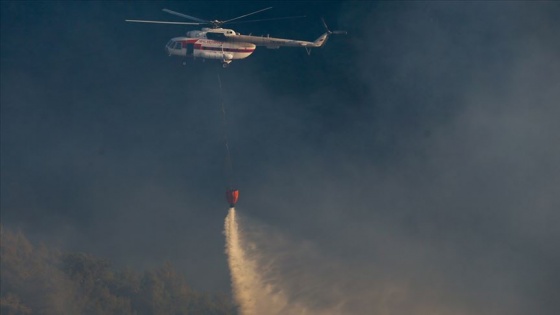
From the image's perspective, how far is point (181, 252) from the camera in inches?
3912

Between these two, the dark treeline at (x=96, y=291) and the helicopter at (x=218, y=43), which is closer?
the helicopter at (x=218, y=43)

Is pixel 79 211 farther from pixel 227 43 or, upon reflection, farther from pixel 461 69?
pixel 461 69

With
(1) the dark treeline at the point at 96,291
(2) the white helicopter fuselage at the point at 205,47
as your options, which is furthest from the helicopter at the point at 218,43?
(1) the dark treeline at the point at 96,291

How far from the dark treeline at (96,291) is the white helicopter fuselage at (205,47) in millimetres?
24790

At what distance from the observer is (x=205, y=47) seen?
85.1 metres

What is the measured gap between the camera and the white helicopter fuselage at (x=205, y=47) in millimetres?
84938

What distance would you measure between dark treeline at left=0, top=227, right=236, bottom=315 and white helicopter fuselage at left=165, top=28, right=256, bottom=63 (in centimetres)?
2479

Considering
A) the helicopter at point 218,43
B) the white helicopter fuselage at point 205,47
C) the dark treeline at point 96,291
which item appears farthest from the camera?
the dark treeline at point 96,291

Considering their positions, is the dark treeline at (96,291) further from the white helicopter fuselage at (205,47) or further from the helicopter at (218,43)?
the helicopter at (218,43)

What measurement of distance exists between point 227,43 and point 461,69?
27.3 metres

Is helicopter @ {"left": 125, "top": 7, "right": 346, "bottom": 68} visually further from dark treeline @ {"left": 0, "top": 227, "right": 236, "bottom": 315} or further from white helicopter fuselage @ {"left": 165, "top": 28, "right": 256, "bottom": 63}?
dark treeline @ {"left": 0, "top": 227, "right": 236, "bottom": 315}

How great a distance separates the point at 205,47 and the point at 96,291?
29535 mm

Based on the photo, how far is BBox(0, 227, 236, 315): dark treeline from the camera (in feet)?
302

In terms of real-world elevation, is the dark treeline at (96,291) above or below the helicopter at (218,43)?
below
